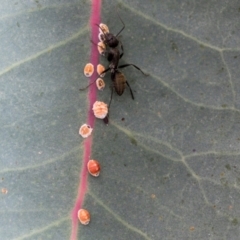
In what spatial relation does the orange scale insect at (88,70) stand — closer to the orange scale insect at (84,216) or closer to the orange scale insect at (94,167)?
the orange scale insect at (94,167)

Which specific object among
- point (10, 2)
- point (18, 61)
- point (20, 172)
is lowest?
point (20, 172)

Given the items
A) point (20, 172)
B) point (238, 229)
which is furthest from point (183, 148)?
point (20, 172)

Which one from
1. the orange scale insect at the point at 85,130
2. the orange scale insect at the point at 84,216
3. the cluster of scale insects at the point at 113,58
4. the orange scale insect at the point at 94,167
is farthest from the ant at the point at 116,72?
the orange scale insect at the point at 84,216

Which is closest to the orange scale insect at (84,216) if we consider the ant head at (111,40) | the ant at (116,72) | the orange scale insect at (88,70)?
the ant at (116,72)

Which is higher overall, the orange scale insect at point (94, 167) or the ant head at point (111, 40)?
the ant head at point (111, 40)

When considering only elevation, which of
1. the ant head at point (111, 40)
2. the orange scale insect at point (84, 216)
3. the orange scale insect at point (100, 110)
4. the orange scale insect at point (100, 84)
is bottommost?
the orange scale insect at point (84, 216)

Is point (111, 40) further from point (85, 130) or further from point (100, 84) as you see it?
point (85, 130)

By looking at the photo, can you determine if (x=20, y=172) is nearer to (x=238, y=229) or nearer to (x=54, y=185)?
(x=54, y=185)
